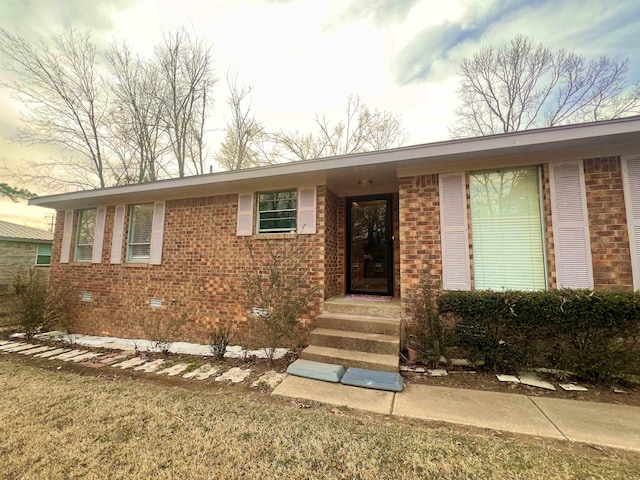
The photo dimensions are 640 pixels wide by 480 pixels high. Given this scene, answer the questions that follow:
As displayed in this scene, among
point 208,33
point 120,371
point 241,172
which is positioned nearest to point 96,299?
point 120,371

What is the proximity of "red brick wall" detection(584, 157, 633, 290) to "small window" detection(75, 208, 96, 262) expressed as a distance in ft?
34.3

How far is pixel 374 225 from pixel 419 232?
1599 mm

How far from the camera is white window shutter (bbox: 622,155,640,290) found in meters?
3.41

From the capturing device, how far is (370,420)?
2.50 meters

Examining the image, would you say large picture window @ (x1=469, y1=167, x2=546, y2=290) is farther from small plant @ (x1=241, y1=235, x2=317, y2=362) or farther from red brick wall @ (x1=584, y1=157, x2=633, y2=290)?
small plant @ (x1=241, y1=235, x2=317, y2=362)

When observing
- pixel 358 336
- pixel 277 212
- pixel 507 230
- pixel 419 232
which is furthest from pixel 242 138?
pixel 507 230

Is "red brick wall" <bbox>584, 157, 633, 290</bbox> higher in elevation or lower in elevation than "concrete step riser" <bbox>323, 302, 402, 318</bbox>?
higher

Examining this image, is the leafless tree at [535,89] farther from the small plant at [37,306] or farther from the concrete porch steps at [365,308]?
the small plant at [37,306]

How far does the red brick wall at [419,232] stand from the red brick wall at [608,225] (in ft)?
6.37

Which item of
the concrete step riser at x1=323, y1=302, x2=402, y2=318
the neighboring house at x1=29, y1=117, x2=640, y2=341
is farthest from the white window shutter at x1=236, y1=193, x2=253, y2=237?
the concrete step riser at x1=323, y1=302, x2=402, y2=318

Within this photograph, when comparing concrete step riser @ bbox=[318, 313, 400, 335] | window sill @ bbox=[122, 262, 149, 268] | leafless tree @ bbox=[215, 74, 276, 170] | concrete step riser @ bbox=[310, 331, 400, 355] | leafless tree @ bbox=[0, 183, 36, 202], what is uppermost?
leafless tree @ bbox=[215, 74, 276, 170]

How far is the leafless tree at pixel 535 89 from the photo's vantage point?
32.0ft

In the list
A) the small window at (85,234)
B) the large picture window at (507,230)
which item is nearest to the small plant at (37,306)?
the small window at (85,234)

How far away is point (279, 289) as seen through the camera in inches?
189
